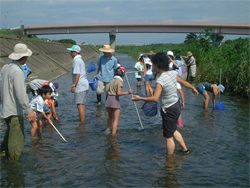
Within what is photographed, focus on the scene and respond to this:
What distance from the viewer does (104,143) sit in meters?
6.85

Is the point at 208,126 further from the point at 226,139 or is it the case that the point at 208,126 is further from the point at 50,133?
the point at 50,133

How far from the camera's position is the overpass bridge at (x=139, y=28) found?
6175 cm

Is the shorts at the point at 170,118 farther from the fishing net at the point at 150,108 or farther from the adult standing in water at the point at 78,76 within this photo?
the adult standing in water at the point at 78,76

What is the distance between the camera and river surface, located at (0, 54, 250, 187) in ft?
16.3

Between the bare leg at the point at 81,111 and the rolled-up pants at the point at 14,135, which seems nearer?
the rolled-up pants at the point at 14,135

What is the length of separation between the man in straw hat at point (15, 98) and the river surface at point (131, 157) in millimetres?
547

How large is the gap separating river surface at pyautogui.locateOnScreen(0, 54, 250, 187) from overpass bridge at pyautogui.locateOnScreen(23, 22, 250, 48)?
5562 centimetres

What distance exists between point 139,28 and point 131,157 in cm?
6549

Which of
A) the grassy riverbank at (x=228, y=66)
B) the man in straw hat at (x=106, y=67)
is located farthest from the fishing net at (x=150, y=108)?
the grassy riverbank at (x=228, y=66)

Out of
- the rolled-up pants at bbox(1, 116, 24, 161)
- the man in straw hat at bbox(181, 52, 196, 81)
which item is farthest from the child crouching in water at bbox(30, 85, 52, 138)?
the man in straw hat at bbox(181, 52, 196, 81)

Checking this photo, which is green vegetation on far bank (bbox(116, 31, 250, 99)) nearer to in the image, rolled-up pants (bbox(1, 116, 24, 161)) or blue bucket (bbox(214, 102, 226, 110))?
blue bucket (bbox(214, 102, 226, 110))

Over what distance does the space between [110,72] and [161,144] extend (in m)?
3.50

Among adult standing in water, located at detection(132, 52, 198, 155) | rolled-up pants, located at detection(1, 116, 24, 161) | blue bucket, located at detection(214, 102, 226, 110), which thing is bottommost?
blue bucket, located at detection(214, 102, 226, 110)

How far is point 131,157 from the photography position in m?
6.04
